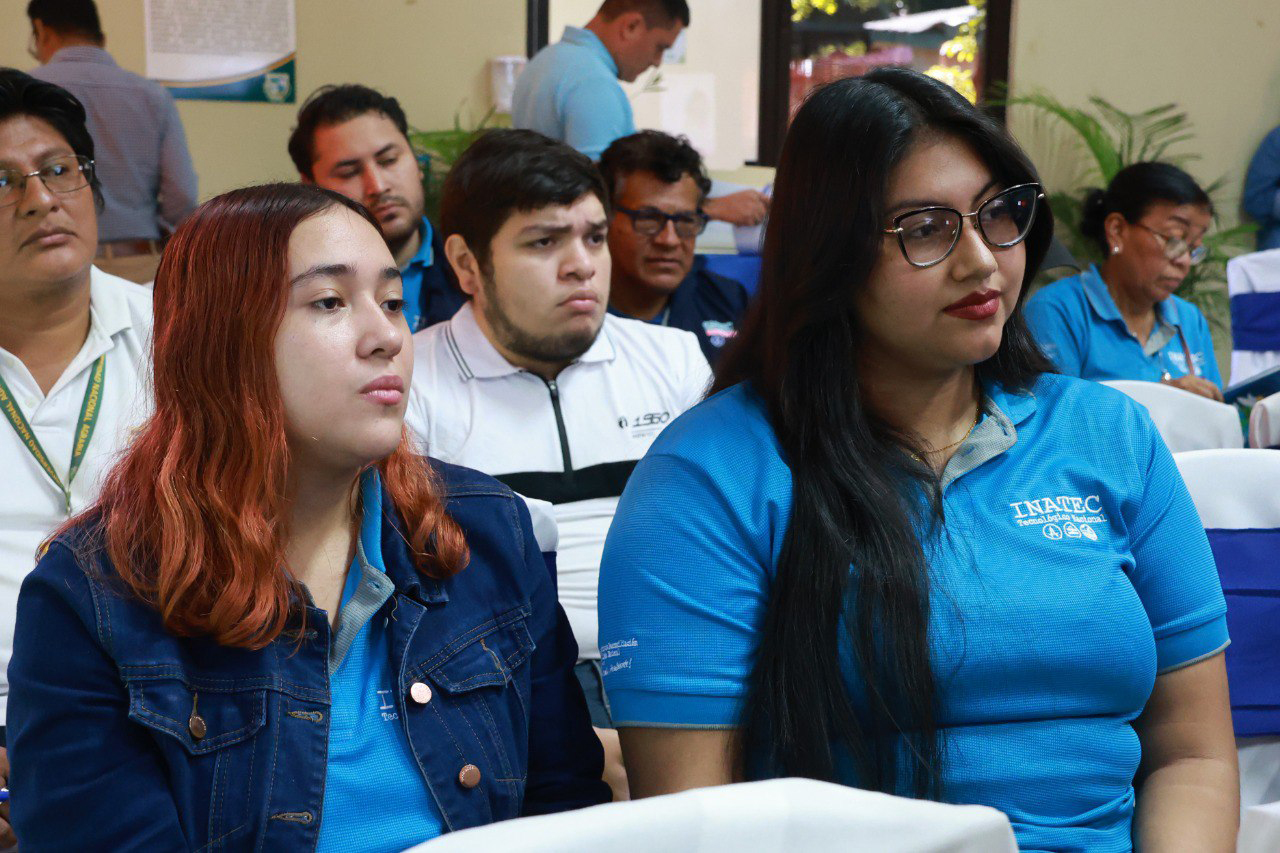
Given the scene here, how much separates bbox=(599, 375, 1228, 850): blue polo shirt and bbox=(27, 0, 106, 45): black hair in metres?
3.52

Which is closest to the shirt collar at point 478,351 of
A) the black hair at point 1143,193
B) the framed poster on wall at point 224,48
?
the black hair at point 1143,193

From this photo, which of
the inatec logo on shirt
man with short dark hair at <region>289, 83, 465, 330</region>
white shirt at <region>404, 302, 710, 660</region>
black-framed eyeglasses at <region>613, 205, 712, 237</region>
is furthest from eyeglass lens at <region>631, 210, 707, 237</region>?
the inatec logo on shirt

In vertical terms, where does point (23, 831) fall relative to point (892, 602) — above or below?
below

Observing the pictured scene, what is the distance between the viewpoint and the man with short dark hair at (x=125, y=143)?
12.6ft

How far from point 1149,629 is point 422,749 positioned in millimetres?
771

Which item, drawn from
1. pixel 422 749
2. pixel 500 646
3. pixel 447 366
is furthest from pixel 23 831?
pixel 447 366

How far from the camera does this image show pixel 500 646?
4.18 feet

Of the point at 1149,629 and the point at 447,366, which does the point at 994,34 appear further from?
the point at 1149,629

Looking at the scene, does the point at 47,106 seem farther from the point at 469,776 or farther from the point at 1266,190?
the point at 1266,190

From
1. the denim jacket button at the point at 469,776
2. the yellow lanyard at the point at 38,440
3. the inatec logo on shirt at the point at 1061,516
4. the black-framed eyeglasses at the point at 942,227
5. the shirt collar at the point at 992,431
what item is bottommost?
the denim jacket button at the point at 469,776

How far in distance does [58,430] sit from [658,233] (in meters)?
1.77

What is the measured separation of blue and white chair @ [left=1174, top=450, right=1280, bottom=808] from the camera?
1.58 m

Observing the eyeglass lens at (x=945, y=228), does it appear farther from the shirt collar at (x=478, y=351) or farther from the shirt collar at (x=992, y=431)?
the shirt collar at (x=478, y=351)

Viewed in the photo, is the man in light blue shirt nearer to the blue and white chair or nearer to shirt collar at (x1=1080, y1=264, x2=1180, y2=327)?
shirt collar at (x1=1080, y1=264, x2=1180, y2=327)
